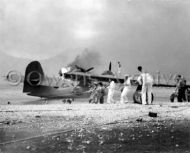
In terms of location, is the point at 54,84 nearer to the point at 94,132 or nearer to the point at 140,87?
the point at 140,87

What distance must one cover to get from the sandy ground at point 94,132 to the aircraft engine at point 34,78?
87.3 ft

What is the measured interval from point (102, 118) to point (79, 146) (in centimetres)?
548

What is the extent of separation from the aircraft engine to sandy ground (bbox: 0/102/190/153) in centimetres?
2660

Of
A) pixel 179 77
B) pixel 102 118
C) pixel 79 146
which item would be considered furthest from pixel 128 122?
pixel 179 77

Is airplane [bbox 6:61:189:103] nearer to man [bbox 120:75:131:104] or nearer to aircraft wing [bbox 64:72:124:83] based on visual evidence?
aircraft wing [bbox 64:72:124:83]

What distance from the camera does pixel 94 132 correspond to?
12.2 m

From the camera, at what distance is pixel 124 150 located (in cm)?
961

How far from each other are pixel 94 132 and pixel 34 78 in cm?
3265

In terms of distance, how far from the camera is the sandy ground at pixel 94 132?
393 inches

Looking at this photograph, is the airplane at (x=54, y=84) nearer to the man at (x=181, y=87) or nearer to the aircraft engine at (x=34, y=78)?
the aircraft engine at (x=34, y=78)

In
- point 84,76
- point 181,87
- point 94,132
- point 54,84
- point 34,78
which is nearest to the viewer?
point 94,132

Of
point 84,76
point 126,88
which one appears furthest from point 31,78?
point 126,88

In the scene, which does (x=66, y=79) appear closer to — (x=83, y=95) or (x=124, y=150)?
(x=83, y=95)

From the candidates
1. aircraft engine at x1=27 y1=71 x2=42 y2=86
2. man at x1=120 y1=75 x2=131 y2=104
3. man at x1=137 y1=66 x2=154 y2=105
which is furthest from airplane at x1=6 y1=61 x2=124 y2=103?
man at x1=137 y1=66 x2=154 y2=105
